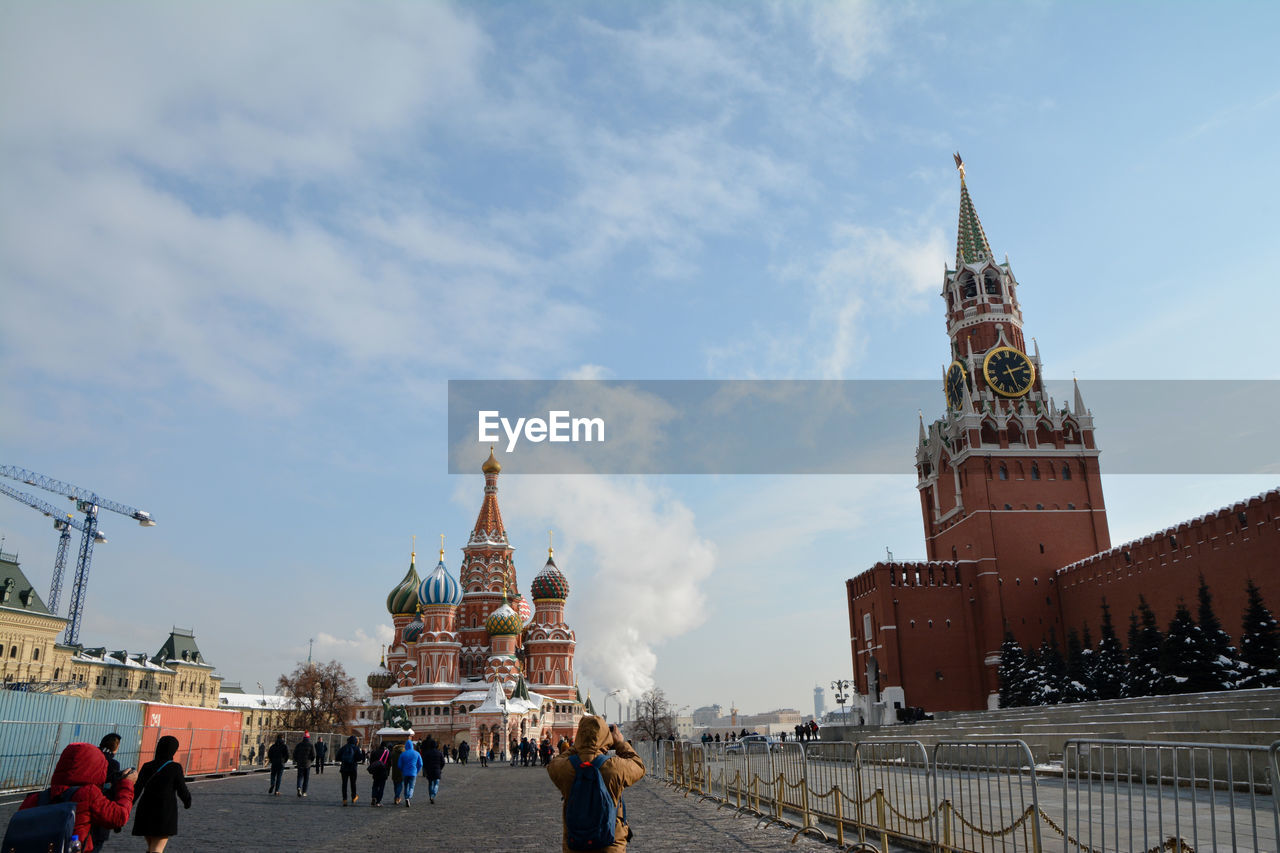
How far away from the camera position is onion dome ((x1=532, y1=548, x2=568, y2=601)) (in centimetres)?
6028

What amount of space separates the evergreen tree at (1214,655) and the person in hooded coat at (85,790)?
32.2m

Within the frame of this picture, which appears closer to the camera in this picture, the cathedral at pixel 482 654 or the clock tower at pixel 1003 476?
the clock tower at pixel 1003 476

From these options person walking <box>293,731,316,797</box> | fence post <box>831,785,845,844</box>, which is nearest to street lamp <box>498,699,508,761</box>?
person walking <box>293,731,316,797</box>

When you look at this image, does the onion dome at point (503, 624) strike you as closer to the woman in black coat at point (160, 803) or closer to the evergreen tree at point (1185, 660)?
the evergreen tree at point (1185, 660)

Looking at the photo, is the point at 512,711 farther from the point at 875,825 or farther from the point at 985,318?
the point at 875,825

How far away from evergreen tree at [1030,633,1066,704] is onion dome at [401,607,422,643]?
37.2m

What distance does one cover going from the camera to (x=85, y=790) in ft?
18.0

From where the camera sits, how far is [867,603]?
4762 centimetres

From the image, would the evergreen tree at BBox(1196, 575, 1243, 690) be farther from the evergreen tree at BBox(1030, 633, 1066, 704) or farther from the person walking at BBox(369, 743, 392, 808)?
the person walking at BBox(369, 743, 392, 808)

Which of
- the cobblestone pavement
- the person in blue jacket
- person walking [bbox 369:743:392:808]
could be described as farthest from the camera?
person walking [bbox 369:743:392:808]

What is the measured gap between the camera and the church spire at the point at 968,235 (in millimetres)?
54750

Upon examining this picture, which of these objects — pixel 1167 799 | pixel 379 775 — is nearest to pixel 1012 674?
pixel 379 775

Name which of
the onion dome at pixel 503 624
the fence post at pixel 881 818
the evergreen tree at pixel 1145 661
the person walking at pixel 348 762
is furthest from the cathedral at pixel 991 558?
the fence post at pixel 881 818

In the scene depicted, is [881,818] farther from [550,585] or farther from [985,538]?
[550,585]
